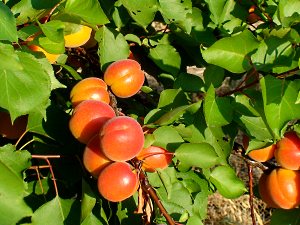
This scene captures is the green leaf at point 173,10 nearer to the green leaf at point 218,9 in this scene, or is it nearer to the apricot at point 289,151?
the green leaf at point 218,9

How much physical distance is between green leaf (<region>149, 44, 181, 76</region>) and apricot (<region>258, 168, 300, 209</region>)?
34 centimetres

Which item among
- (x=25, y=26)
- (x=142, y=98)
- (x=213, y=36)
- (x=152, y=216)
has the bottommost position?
(x=142, y=98)

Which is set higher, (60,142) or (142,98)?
(60,142)

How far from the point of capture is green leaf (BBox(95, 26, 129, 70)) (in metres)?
1.14

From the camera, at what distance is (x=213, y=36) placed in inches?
49.1

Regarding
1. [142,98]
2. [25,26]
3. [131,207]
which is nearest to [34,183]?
[131,207]

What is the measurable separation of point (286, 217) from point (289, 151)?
186 mm

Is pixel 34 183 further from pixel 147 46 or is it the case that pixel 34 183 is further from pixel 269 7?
pixel 269 7

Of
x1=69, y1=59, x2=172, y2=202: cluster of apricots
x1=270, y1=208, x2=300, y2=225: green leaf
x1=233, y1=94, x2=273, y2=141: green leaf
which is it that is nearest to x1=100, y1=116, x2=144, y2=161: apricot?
x1=69, y1=59, x2=172, y2=202: cluster of apricots

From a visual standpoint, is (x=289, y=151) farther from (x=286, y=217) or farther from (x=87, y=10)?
(x=87, y=10)

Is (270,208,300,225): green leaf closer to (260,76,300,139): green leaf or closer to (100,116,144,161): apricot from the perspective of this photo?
(260,76,300,139): green leaf

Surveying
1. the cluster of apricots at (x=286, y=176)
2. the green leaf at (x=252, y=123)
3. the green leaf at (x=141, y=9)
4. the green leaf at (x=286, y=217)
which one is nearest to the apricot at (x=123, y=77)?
the green leaf at (x=141, y=9)

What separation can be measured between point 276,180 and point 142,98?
1.47 ft

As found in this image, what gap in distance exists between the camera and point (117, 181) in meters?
0.85
